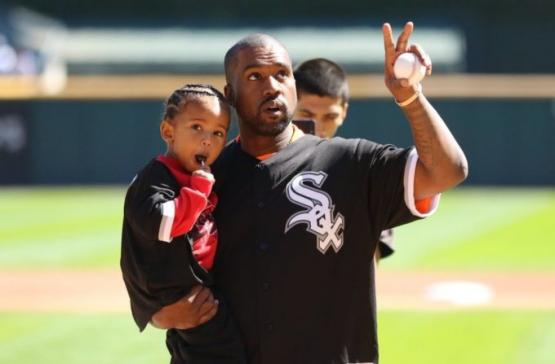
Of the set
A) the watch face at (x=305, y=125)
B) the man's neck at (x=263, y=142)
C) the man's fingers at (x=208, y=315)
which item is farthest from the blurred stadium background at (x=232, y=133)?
the man's fingers at (x=208, y=315)

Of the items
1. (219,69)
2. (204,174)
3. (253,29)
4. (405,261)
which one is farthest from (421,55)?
(253,29)

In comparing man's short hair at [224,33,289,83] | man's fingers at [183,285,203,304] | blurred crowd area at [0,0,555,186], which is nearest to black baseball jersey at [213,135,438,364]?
man's fingers at [183,285,203,304]

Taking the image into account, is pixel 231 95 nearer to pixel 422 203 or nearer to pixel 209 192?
pixel 209 192

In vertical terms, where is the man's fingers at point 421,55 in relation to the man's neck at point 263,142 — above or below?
above

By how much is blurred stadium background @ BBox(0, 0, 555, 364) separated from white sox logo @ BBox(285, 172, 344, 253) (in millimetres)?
3637

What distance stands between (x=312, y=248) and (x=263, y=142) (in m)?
0.38

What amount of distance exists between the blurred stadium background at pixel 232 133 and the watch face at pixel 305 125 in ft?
10.1

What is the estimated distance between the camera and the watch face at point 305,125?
3543mm

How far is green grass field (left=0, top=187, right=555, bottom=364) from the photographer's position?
6.65 metres

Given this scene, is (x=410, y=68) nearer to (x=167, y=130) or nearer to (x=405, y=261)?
(x=167, y=130)

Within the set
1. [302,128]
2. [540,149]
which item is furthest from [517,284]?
[540,149]

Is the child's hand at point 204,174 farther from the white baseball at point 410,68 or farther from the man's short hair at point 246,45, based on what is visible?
the white baseball at point 410,68

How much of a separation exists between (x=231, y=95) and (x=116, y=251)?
9.11 metres

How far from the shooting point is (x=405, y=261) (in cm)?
1106
